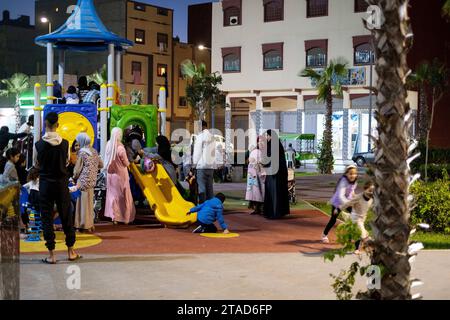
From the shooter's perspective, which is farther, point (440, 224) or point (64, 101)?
point (64, 101)

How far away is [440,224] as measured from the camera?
13.5 meters

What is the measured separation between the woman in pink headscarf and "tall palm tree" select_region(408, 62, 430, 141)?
1109 inches

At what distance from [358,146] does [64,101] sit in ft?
97.8

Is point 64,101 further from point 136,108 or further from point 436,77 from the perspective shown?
point 436,77

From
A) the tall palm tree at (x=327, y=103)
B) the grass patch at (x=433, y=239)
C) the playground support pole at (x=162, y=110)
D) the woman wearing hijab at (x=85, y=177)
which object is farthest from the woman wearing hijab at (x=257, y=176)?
the tall palm tree at (x=327, y=103)

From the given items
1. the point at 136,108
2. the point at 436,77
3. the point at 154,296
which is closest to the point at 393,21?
the point at 154,296

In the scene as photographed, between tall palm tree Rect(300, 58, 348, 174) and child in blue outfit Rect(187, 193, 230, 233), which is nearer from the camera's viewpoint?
child in blue outfit Rect(187, 193, 230, 233)

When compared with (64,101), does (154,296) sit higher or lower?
lower

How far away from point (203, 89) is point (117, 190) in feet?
120

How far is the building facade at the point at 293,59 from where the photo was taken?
142 feet

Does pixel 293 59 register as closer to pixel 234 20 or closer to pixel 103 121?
pixel 234 20

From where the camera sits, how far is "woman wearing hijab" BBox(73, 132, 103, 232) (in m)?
12.6

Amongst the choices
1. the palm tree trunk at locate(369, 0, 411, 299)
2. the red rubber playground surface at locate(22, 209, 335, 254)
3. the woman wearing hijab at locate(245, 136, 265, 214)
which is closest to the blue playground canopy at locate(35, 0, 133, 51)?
the woman wearing hijab at locate(245, 136, 265, 214)

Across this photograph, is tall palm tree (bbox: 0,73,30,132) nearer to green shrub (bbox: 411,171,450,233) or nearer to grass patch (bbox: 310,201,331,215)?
grass patch (bbox: 310,201,331,215)
